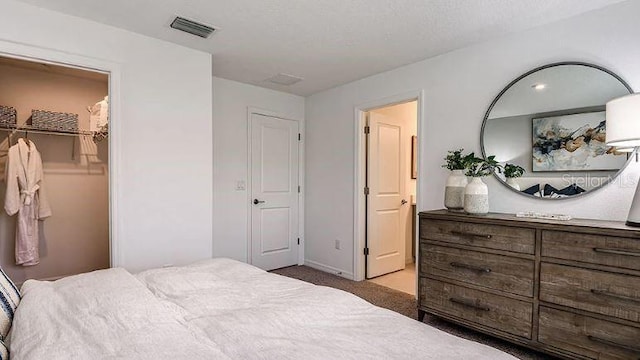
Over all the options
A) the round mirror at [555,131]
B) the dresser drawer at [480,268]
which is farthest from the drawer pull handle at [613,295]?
the round mirror at [555,131]

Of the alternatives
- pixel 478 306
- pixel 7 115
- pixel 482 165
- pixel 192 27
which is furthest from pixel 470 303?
pixel 7 115

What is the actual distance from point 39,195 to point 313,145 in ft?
10.1

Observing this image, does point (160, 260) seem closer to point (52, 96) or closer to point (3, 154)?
point (3, 154)

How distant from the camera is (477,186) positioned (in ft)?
8.02

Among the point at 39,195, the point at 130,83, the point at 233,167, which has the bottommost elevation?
the point at 39,195

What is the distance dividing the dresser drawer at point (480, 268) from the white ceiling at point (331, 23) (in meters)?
1.70

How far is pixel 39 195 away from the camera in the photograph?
3371 mm

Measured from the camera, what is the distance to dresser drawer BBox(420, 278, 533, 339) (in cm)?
210

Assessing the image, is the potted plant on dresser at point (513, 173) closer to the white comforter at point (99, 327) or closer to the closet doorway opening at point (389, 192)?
the closet doorway opening at point (389, 192)

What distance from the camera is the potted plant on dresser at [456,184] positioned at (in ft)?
8.59

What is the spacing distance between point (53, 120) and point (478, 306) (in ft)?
14.4

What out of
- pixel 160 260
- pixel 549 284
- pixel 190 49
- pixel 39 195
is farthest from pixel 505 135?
pixel 39 195

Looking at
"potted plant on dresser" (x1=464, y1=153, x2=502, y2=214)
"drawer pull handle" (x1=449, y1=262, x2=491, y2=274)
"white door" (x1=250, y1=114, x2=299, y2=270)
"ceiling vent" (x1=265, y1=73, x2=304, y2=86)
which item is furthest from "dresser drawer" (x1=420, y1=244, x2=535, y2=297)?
"ceiling vent" (x1=265, y1=73, x2=304, y2=86)

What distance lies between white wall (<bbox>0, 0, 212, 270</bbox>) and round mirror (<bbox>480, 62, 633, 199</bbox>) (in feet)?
8.29
